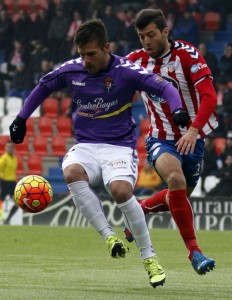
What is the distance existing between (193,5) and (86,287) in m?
16.3

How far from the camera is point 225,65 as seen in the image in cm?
2098

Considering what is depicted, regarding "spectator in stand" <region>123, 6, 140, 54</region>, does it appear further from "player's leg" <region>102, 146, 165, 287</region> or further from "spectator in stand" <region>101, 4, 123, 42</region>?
"player's leg" <region>102, 146, 165, 287</region>

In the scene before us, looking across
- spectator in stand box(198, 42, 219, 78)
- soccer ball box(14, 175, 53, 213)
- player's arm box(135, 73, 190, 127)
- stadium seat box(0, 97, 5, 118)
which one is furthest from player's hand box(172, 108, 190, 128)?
stadium seat box(0, 97, 5, 118)

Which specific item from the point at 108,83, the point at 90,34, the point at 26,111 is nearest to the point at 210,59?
the point at 26,111

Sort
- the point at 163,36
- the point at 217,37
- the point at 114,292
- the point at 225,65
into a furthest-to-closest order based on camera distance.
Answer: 1. the point at 217,37
2. the point at 225,65
3. the point at 163,36
4. the point at 114,292

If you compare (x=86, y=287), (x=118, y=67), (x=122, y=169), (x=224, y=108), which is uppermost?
(x=118, y=67)

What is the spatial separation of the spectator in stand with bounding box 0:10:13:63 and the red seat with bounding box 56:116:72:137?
3348mm

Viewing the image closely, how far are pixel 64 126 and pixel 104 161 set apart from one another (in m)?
14.4

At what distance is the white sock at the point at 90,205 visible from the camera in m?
7.60

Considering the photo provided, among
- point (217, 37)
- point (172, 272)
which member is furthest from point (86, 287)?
point (217, 37)

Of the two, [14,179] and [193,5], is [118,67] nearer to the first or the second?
[14,179]

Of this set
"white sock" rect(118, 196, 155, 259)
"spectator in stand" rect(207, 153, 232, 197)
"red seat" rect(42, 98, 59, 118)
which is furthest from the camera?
"red seat" rect(42, 98, 59, 118)

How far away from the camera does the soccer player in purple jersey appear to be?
7.49 m

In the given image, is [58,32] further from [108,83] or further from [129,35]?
[108,83]
